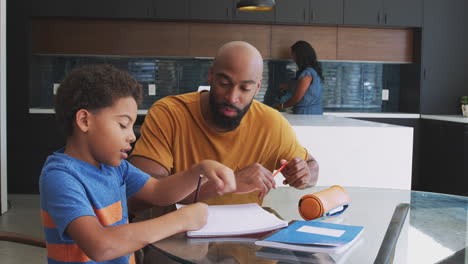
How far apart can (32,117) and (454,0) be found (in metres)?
4.80

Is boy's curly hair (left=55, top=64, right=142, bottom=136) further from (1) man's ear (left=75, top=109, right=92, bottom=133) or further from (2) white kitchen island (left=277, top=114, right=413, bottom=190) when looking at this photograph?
(2) white kitchen island (left=277, top=114, right=413, bottom=190)

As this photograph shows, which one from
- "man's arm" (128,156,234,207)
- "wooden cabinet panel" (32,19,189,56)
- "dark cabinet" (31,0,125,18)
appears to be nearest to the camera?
"man's arm" (128,156,234,207)

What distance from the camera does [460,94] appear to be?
6055 millimetres

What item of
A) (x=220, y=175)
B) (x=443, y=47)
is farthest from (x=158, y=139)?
(x=443, y=47)

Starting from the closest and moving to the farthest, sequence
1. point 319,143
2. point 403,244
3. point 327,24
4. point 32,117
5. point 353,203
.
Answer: point 403,244 < point 353,203 < point 319,143 < point 32,117 < point 327,24

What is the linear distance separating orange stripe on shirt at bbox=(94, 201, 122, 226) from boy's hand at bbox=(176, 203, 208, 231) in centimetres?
17

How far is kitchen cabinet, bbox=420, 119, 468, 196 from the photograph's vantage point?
5180mm

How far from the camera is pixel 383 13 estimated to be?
5984 millimetres

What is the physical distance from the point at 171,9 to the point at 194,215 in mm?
4877

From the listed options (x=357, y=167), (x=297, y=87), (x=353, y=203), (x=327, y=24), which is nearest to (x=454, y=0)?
(x=327, y=24)

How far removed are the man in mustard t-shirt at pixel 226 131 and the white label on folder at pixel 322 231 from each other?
49 cm

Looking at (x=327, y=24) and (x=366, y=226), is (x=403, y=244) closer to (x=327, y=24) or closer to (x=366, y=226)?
(x=366, y=226)

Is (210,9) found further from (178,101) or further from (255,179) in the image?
(255,179)

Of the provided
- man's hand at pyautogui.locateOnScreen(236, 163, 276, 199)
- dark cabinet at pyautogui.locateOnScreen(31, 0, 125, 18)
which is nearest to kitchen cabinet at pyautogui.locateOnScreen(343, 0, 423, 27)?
dark cabinet at pyautogui.locateOnScreen(31, 0, 125, 18)
